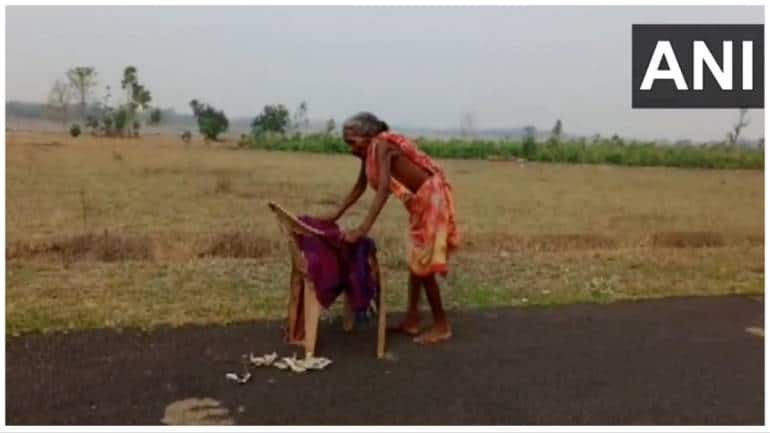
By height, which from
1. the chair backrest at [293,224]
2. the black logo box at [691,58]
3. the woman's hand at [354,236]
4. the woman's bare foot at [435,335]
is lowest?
the woman's bare foot at [435,335]

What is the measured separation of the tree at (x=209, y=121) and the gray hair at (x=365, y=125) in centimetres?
3211

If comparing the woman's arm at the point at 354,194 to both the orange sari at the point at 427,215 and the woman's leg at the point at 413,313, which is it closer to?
the orange sari at the point at 427,215

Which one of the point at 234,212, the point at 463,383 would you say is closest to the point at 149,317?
the point at 463,383

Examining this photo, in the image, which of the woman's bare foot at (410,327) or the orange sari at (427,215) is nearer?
the orange sari at (427,215)

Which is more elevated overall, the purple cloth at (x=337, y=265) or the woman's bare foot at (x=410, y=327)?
the purple cloth at (x=337, y=265)

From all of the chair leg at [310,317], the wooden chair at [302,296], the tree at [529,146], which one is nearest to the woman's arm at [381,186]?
the wooden chair at [302,296]

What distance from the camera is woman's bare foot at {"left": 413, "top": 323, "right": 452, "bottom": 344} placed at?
4055 mm

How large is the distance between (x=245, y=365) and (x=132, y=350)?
66 centimetres

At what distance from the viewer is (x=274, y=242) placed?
7355mm

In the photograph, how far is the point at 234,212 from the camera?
1084 centimetres

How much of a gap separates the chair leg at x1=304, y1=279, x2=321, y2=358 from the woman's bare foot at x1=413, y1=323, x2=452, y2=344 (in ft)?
2.08

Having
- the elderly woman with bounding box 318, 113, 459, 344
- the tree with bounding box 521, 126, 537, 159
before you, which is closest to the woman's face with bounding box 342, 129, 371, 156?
the elderly woman with bounding box 318, 113, 459, 344

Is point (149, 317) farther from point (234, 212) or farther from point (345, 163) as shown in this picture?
point (345, 163)

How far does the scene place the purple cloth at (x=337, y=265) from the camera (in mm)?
3723
